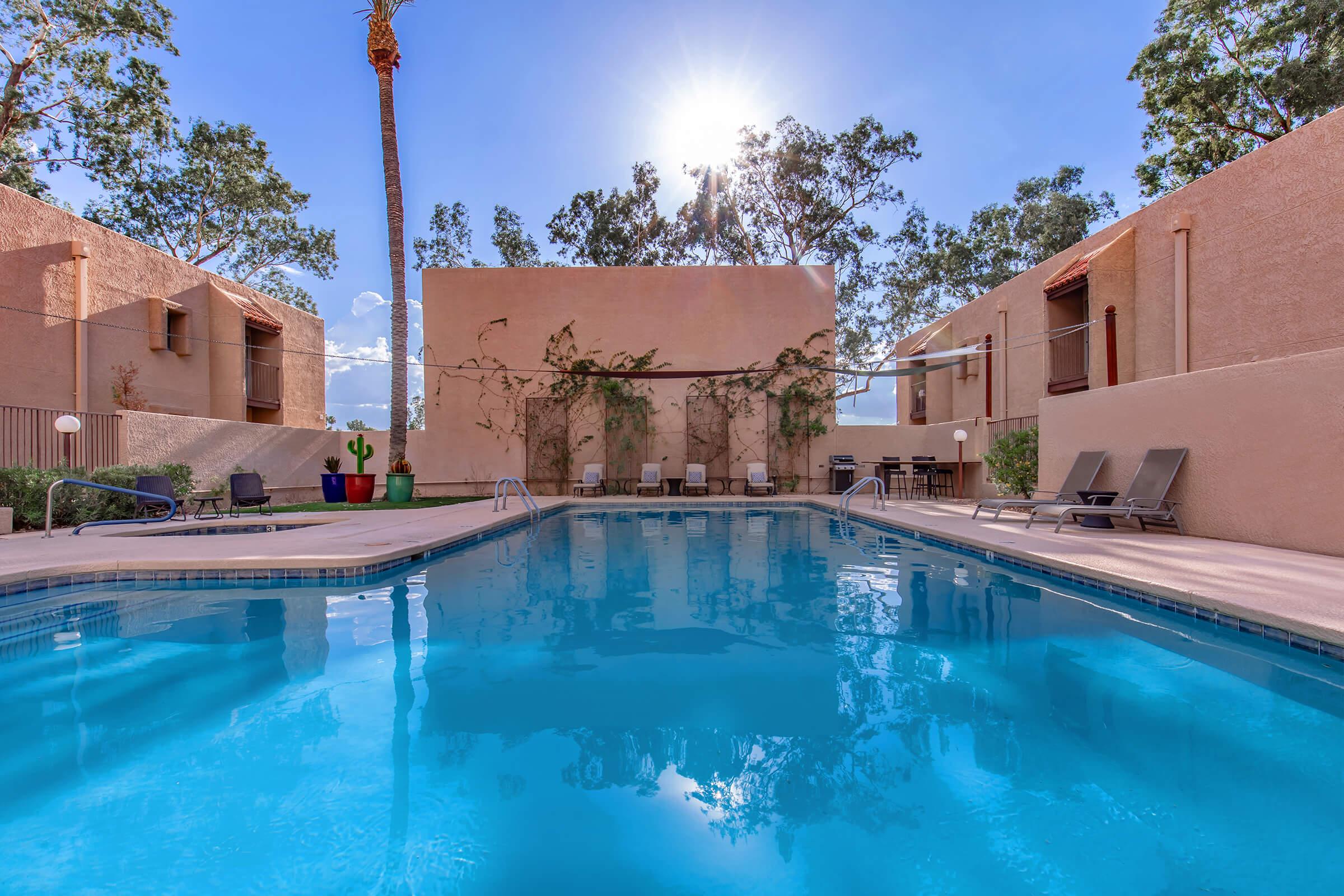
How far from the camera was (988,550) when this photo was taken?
575cm

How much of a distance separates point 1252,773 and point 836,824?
1.47 meters

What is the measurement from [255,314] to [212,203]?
5672 mm

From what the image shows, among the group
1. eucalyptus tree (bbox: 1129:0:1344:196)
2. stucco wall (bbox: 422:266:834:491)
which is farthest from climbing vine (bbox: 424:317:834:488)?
eucalyptus tree (bbox: 1129:0:1344:196)

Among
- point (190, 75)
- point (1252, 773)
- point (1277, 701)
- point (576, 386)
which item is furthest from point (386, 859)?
point (190, 75)

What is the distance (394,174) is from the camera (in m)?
11.2

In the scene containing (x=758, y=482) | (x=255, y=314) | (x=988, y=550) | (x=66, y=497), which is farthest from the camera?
(x=255, y=314)

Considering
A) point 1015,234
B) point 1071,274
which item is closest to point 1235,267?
point 1071,274

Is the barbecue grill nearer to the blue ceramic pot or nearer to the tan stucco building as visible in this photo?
the tan stucco building

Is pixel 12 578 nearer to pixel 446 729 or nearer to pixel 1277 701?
pixel 446 729

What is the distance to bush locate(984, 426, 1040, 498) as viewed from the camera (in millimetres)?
9648

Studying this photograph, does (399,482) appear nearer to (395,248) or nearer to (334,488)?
(334,488)

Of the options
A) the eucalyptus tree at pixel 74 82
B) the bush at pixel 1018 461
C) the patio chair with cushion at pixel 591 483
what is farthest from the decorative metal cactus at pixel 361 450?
the bush at pixel 1018 461

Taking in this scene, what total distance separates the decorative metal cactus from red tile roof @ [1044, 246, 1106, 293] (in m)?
12.9

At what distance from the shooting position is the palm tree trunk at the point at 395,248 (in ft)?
36.3
